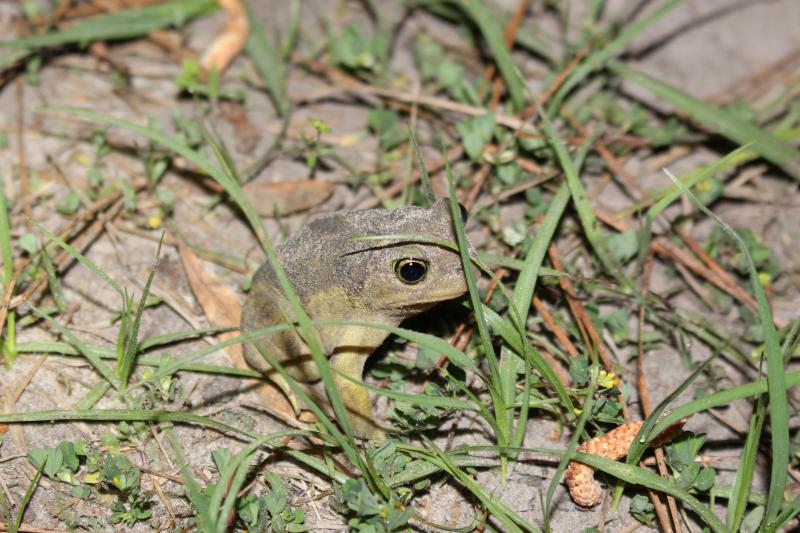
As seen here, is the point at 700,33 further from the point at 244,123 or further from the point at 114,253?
the point at 114,253

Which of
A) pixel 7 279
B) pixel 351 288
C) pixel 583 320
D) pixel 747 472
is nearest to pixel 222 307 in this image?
pixel 351 288

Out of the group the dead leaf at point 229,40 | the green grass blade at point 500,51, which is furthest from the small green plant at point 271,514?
the dead leaf at point 229,40

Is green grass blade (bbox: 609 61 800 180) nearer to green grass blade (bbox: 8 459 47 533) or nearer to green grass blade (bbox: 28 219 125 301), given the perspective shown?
green grass blade (bbox: 28 219 125 301)

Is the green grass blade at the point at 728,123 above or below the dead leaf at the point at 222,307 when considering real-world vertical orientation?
above

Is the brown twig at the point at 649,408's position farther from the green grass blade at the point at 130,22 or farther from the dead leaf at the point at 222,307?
the green grass blade at the point at 130,22

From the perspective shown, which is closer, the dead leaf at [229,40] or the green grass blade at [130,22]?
the green grass blade at [130,22]

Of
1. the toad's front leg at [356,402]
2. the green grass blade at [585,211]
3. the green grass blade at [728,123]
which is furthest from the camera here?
the green grass blade at [728,123]
